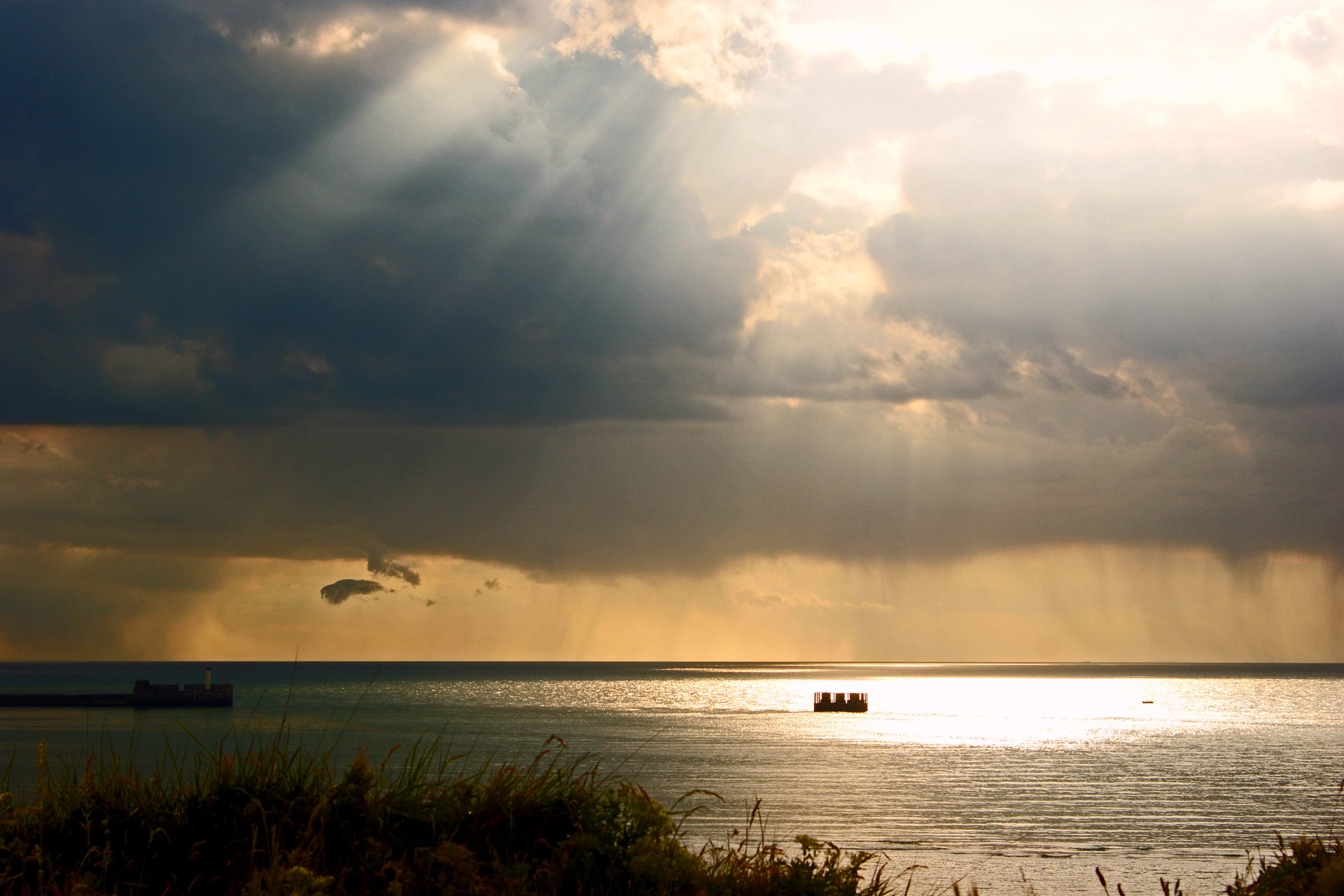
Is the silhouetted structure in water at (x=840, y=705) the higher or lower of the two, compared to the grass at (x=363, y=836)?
higher

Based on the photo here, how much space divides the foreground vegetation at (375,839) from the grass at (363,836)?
0.01 meters

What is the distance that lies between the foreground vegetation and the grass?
0.05ft

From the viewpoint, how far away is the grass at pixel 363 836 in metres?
8.70

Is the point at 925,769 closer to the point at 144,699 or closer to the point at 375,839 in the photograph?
the point at 375,839

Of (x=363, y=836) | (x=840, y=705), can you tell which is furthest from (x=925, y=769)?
(x=840, y=705)

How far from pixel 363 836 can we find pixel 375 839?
17 centimetres

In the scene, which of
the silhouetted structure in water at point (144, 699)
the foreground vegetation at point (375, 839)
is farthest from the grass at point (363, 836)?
the silhouetted structure in water at point (144, 699)

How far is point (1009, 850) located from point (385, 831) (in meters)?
41.8

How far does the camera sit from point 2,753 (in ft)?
240

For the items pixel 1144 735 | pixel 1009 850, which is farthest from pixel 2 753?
pixel 1144 735

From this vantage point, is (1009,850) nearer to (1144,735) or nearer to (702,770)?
(702,770)

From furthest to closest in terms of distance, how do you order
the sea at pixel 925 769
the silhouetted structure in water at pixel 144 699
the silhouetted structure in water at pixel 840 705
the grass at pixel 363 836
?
the silhouetted structure in water at pixel 840 705 < the silhouetted structure in water at pixel 144 699 < the sea at pixel 925 769 < the grass at pixel 363 836

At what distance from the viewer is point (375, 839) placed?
9.18 meters

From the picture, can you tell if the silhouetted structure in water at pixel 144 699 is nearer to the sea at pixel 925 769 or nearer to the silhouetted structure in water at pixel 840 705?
the sea at pixel 925 769
